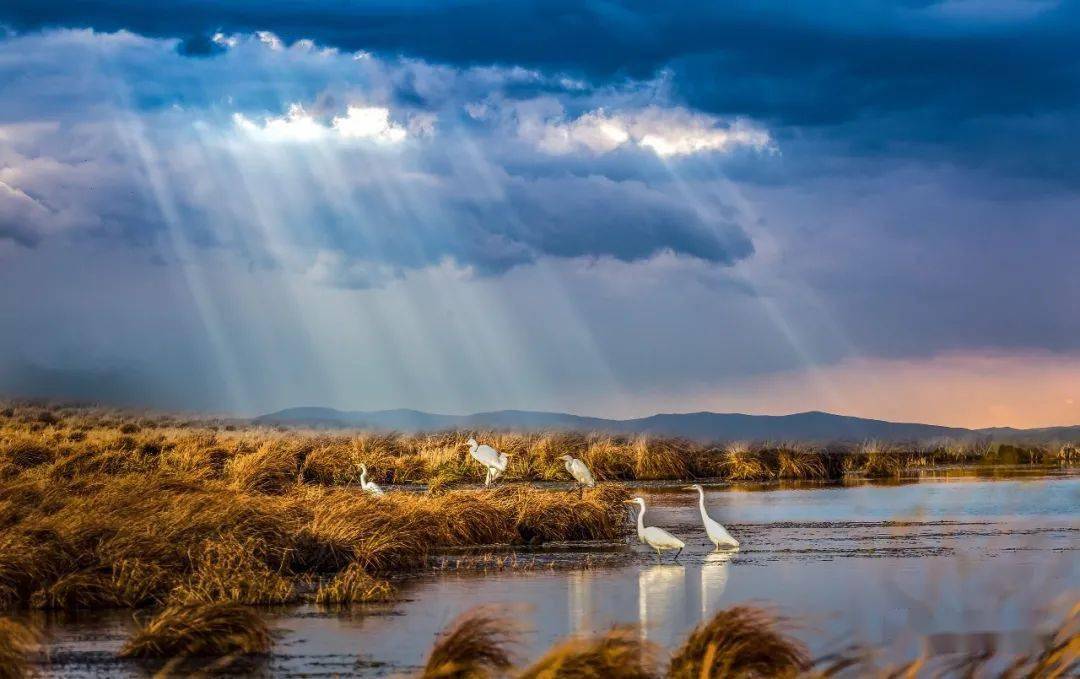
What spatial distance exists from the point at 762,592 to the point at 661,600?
187 cm

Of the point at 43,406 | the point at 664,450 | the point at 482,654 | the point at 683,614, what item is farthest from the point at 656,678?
the point at 43,406

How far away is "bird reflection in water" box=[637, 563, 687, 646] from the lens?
15.1 m

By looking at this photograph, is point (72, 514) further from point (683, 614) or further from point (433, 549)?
point (683, 614)

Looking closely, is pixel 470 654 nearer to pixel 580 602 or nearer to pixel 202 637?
pixel 202 637

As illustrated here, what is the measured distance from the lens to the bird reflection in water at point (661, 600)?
1511 centimetres

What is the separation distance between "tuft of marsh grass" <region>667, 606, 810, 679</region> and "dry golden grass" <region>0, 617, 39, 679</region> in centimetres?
523

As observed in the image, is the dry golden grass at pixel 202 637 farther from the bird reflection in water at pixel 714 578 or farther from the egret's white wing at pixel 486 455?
the egret's white wing at pixel 486 455

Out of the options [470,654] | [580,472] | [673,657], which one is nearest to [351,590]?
[470,654]

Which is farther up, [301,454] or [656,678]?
[301,454]

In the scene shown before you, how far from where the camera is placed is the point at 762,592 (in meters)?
19.0

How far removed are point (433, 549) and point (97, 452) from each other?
66.7ft

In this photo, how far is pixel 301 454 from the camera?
45125 millimetres

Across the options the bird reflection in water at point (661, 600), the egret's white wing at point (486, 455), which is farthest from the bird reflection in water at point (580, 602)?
the egret's white wing at point (486, 455)

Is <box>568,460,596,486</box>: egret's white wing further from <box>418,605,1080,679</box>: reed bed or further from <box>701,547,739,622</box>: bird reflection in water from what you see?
<box>418,605,1080,679</box>: reed bed
